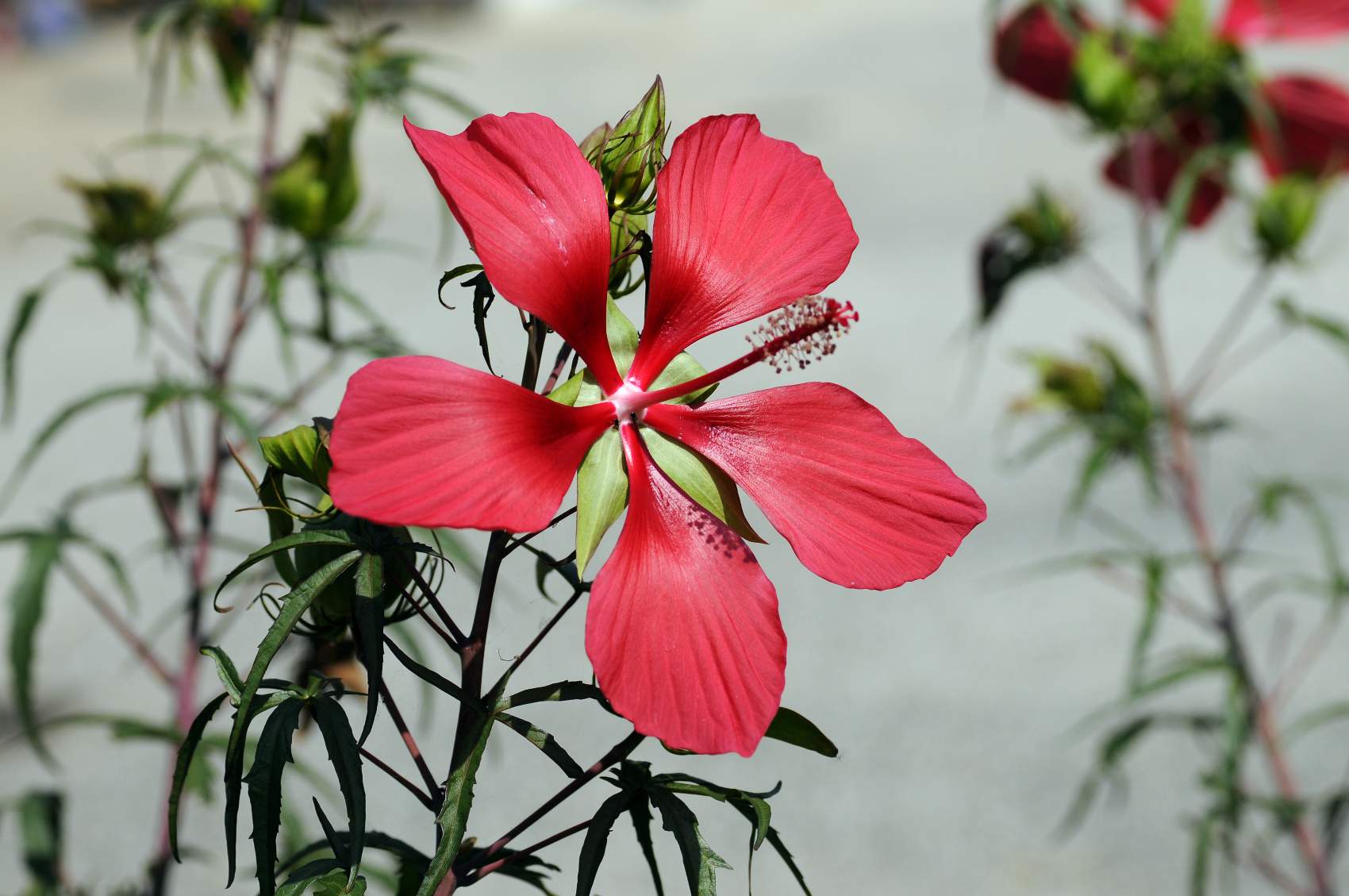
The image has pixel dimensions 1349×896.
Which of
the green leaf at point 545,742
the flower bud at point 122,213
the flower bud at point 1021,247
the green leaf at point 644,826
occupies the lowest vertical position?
the green leaf at point 644,826

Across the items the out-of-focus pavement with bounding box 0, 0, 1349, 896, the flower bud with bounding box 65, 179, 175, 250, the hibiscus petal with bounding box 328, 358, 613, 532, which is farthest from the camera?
the out-of-focus pavement with bounding box 0, 0, 1349, 896

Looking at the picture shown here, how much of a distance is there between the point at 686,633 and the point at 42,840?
619 millimetres

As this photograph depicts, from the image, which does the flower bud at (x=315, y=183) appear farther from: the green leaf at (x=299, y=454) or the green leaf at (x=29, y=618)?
the green leaf at (x=299, y=454)

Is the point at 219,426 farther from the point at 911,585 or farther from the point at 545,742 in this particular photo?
the point at 911,585

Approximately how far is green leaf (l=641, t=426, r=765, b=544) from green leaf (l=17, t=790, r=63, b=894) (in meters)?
0.60

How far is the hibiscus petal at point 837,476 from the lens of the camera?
1.17ft

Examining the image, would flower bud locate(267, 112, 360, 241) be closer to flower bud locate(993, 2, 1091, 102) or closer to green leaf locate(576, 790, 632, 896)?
flower bud locate(993, 2, 1091, 102)

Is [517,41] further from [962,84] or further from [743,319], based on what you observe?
[743,319]

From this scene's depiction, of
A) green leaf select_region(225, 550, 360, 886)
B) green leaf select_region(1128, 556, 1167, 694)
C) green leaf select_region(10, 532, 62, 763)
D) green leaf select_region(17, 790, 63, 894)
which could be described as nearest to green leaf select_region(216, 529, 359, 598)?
green leaf select_region(225, 550, 360, 886)

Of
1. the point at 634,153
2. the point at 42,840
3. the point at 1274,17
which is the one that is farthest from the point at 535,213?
the point at 1274,17

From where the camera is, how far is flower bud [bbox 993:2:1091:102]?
929 mm

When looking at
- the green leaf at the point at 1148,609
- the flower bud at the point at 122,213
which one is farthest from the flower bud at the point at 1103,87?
the flower bud at the point at 122,213

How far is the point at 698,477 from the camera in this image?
0.38m

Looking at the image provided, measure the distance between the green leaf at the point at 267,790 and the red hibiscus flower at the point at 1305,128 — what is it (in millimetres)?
796
